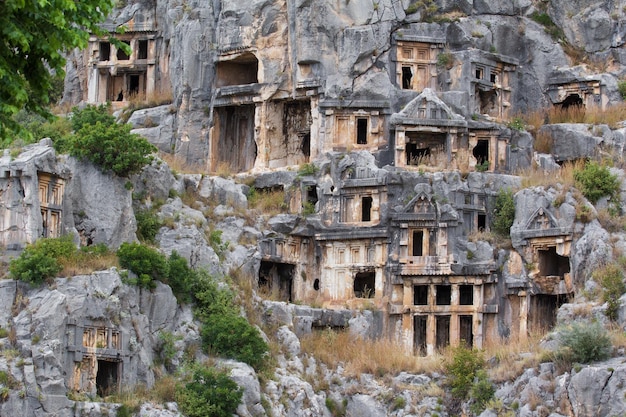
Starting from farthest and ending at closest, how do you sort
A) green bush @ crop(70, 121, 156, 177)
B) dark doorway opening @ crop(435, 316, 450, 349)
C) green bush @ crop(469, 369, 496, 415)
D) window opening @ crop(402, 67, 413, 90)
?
window opening @ crop(402, 67, 413, 90) < dark doorway opening @ crop(435, 316, 450, 349) < green bush @ crop(70, 121, 156, 177) < green bush @ crop(469, 369, 496, 415)

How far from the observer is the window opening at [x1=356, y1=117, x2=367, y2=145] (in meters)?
53.3

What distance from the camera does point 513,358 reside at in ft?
135

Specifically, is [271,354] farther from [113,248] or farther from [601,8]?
[601,8]

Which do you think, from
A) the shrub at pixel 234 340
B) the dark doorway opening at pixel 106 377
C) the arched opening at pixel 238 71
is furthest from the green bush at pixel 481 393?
the arched opening at pixel 238 71

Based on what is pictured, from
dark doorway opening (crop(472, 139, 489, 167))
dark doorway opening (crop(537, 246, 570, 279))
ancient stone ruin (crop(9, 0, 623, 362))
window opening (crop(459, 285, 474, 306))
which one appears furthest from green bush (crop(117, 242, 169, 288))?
dark doorway opening (crop(472, 139, 489, 167))

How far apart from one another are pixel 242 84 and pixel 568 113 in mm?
14273

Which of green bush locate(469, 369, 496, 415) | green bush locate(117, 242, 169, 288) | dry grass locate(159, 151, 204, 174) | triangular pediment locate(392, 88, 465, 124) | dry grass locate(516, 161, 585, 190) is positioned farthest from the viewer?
triangular pediment locate(392, 88, 465, 124)

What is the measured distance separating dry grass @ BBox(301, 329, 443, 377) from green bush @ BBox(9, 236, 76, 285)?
9.78 metres

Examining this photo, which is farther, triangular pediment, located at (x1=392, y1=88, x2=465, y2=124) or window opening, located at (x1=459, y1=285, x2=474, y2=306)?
triangular pediment, located at (x1=392, y1=88, x2=465, y2=124)

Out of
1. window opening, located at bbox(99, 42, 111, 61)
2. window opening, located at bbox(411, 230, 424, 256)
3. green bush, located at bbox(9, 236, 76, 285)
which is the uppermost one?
window opening, located at bbox(99, 42, 111, 61)

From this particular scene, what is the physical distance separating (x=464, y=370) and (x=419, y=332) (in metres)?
7.08

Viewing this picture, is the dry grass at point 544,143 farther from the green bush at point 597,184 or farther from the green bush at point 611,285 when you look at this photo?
the green bush at point 611,285

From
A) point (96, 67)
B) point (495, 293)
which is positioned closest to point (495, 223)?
point (495, 293)

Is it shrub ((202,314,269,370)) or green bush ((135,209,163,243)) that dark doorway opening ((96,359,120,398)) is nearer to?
shrub ((202,314,269,370))
